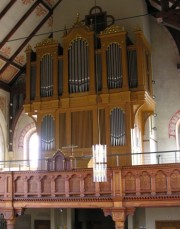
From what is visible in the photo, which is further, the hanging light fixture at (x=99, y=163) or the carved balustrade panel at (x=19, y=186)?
the carved balustrade panel at (x=19, y=186)

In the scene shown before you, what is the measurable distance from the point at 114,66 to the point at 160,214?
6.21 m

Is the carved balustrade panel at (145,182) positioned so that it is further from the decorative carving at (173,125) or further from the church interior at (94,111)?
the decorative carving at (173,125)

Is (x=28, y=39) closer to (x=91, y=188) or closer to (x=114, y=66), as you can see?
(x=114, y=66)

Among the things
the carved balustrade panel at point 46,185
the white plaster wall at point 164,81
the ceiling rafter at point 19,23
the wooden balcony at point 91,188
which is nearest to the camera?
the wooden balcony at point 91,188

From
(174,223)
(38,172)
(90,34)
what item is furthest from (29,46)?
(174,223)

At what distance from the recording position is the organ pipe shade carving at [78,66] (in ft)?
59.8

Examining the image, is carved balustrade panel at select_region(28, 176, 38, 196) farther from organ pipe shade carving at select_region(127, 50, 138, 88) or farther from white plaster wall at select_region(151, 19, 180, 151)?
white plaster wall at select_region(151, 19, 180, 151)

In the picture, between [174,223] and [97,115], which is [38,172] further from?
[174,223]

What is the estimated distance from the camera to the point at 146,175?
48.4ft

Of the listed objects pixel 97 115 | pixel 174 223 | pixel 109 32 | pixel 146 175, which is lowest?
pixel 174 223

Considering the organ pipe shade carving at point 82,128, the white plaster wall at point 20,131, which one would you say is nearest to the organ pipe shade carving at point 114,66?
the organ pipe shade carving at point 82,128

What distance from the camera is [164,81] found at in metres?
20.0

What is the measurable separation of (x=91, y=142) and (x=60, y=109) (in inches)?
80.4

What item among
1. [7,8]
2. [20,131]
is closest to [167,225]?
[20,131]
